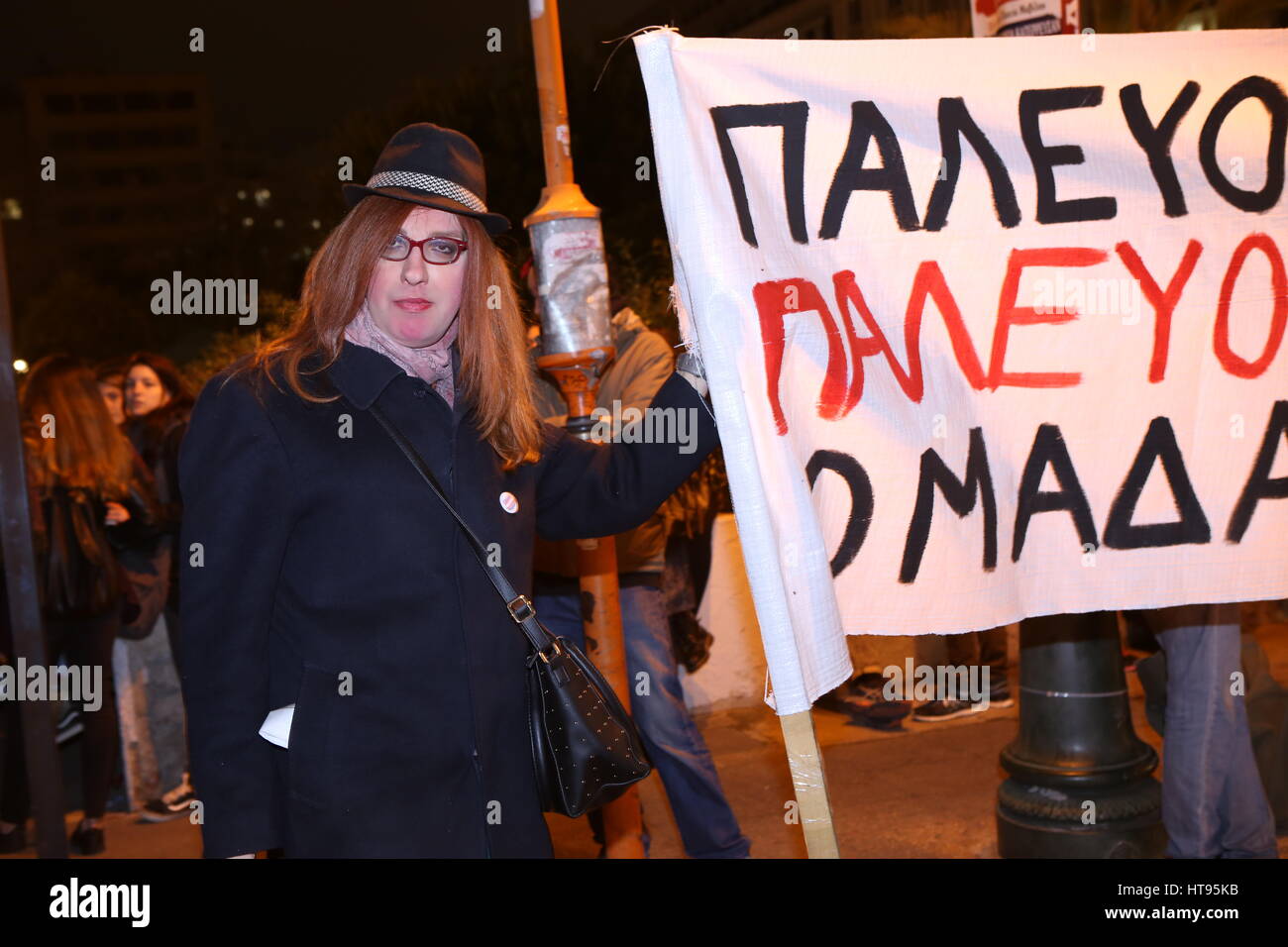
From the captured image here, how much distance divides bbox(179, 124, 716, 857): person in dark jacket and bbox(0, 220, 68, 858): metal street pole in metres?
2.04

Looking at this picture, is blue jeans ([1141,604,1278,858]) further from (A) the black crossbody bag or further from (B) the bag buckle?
(B) the bag buckle

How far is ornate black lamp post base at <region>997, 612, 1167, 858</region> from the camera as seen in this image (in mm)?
4352

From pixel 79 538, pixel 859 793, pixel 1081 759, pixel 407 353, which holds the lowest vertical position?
pixel 859 793

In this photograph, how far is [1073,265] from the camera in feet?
10.4

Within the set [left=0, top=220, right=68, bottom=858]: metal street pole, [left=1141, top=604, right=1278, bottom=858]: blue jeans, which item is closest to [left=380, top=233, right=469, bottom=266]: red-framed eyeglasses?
[left=0, top=220, right=68, bottom=858]: metal street pole

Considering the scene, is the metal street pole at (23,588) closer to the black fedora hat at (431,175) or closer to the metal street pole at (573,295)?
the metal street pole at (573,295)

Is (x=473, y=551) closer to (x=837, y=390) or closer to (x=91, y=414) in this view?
(x=837, y=390)

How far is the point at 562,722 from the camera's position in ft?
8.69

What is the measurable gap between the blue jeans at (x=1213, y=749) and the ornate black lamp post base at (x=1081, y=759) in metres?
0.17

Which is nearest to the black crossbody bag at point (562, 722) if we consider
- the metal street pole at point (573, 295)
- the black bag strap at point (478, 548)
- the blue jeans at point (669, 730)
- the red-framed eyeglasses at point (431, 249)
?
the black bag strap at point (478, 548)

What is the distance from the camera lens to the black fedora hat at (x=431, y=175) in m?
2.65

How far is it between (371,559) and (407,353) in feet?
1.48

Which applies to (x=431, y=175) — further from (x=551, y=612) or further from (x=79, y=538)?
(x=79, y=538)

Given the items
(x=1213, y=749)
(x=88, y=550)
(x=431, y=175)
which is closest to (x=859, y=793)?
(x=1213, y=749)
